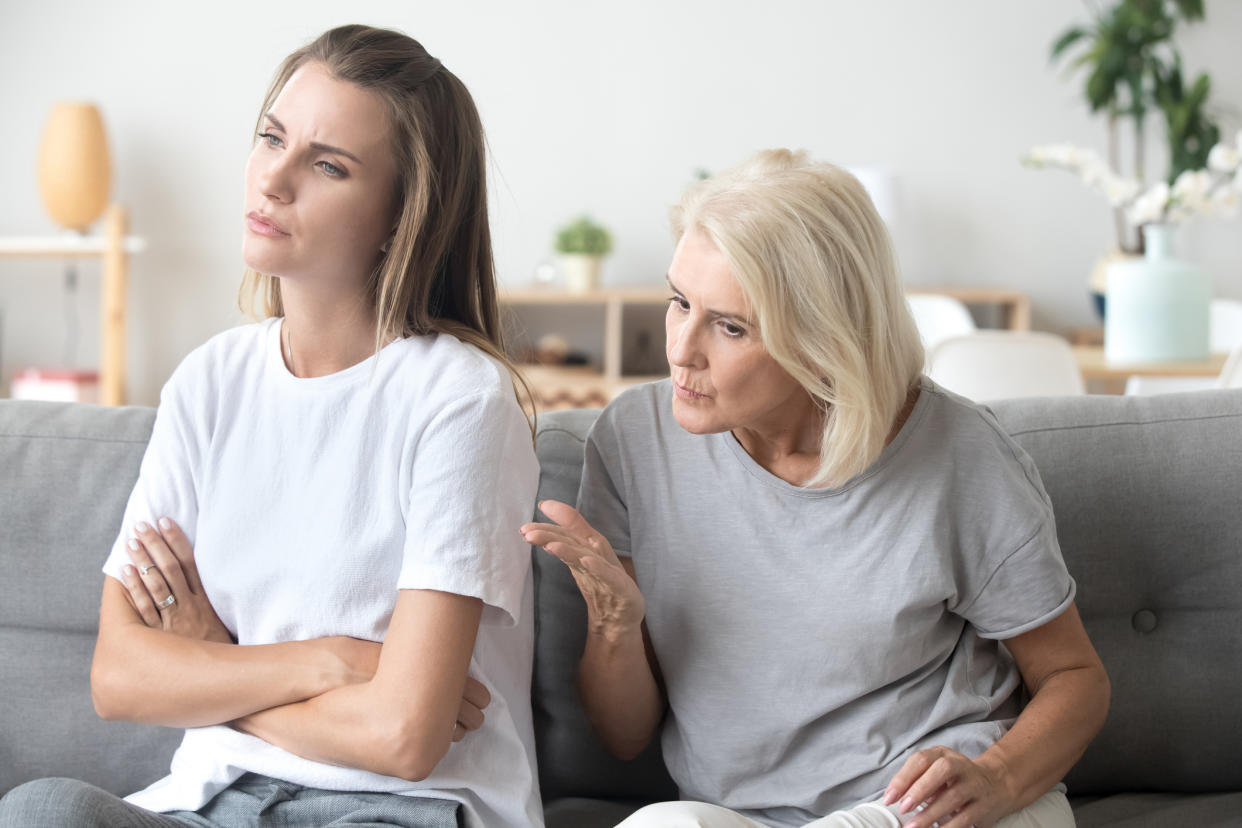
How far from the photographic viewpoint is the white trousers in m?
1.10

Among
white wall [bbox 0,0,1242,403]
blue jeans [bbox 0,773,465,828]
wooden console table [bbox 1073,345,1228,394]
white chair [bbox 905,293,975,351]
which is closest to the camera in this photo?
blue jeans [bbox 0,773,465,828]

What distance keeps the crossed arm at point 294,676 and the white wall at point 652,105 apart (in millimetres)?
3595

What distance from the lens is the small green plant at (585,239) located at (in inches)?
178

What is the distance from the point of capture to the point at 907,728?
124 centimetres

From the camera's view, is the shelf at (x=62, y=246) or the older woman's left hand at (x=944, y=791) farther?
the shelf at (x=62, y=246)

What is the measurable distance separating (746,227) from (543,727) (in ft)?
2.23

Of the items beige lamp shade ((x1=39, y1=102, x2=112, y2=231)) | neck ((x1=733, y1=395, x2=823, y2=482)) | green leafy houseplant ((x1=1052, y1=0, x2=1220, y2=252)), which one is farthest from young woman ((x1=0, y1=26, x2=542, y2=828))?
green leafy houseplant ((x1=1052, y1=0, x2=1220, y2=252))

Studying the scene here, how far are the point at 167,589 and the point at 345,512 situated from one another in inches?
8.3

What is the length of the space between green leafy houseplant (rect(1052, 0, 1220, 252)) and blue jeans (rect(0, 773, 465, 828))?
4.09 meters

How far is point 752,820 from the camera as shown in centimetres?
122

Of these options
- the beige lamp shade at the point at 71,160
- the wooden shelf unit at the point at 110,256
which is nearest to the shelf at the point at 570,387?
the wooden shelf unit at the point at 110,256

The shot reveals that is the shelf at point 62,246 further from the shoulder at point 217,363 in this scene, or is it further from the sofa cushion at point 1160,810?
the sofa cushion at point 1160,810

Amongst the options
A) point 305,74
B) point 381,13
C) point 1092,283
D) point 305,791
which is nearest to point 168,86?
point 381,13

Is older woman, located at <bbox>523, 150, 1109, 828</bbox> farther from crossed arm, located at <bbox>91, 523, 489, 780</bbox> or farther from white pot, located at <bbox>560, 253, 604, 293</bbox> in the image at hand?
white pot, located at <bbox>560, 253, 604, 293</bbox>
